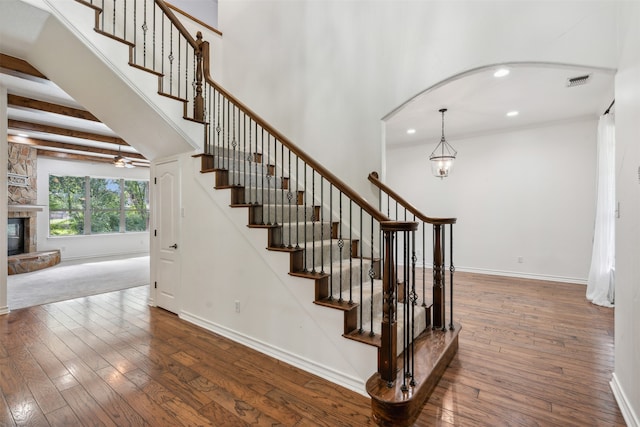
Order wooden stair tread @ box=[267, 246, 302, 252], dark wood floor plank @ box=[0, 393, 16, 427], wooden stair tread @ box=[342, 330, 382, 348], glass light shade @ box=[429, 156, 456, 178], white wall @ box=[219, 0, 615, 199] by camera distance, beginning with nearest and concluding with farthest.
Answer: dark wood floor plank @ box=[0, 393, 16, 427] < wooden stair tread @ box=[342, 330, 382, 348] < white wall @ box=[219, 0, 615, 199] < wooden stair tread @ box=[267, 246, 302, 252] < glass light shade @ box=[429, 156, 456, 178]

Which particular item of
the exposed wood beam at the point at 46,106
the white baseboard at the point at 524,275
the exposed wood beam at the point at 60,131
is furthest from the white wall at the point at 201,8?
the white baseboard at the point at 524,275

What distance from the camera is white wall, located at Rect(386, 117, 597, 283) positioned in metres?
5.12

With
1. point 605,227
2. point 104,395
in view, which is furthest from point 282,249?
point 605,227

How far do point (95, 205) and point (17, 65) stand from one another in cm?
701

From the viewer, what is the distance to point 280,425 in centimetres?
183

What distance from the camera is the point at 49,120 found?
5.56 m

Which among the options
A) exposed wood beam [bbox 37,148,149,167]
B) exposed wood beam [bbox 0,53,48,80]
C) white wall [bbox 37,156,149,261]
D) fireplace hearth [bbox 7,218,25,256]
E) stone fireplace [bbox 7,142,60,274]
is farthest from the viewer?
white wall [bbox 37,156,149,261]

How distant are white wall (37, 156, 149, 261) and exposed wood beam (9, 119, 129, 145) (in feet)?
8.82

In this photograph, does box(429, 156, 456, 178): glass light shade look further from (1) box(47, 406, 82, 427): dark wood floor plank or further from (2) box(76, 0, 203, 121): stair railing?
(1) box(47, 406, 82, 427): dark wood floor plank

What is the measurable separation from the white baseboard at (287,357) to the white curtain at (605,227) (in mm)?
4041

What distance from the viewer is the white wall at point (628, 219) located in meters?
1.75

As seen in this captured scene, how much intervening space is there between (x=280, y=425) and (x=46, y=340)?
2.80 m

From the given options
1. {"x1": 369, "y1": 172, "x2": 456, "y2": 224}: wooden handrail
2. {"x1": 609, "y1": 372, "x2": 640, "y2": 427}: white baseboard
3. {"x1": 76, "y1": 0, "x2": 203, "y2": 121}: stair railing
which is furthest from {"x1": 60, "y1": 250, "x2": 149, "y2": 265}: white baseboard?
{"x1": 609, "y1": 372, "x2": 640, "y2": 427}: white baseboard

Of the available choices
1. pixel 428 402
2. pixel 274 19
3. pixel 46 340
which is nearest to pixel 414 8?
pixel 274 19
